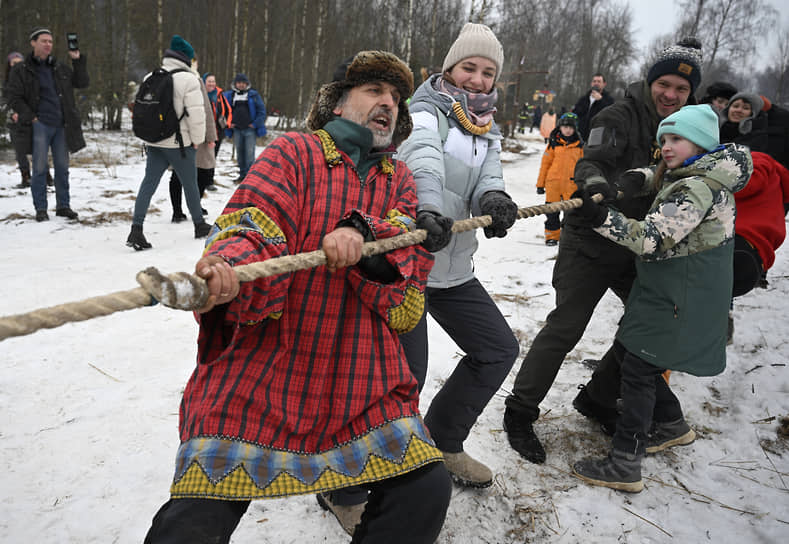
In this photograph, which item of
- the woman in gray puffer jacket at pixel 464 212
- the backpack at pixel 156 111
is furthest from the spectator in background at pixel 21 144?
the woman in gray puffer jacket at pixel 464 212

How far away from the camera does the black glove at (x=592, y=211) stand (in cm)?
204

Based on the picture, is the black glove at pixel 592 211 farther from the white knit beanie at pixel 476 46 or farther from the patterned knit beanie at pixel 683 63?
the patterned knit beanie at pixel 683 63

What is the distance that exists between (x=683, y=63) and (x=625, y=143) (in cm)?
45

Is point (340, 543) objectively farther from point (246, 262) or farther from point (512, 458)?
point (246, 262)

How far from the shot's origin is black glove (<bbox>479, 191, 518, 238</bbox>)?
6.08ft

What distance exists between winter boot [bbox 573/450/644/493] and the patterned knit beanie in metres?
1.89

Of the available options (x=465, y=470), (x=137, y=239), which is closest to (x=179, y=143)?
(x=137, y=239)

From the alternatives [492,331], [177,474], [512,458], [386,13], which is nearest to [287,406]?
[177,474]

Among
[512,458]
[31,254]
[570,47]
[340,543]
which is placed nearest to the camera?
[340,543]

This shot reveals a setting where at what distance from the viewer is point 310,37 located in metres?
20.1

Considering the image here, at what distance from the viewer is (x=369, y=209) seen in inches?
60.9

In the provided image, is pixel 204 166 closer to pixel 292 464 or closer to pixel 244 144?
pixel 244 144

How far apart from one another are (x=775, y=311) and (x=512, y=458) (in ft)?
9.73

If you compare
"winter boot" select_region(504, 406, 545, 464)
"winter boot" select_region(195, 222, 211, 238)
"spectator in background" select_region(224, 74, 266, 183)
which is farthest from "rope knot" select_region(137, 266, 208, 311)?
"spectator in background" select_region(224, 74, 266, 183)
